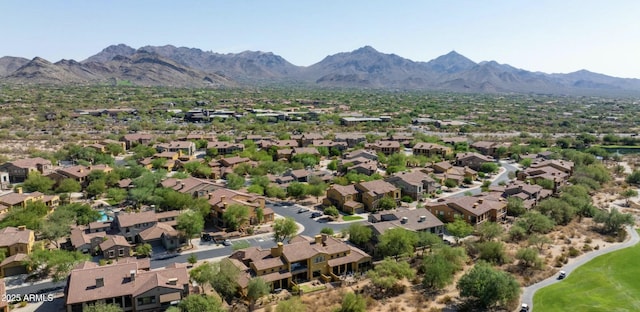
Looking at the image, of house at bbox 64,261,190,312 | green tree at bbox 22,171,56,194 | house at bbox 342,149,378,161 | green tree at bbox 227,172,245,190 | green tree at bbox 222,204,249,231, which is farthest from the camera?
house at bbox 342,149,378,161

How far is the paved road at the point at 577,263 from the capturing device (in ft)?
136

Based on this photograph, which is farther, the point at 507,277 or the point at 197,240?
the point at 197,240

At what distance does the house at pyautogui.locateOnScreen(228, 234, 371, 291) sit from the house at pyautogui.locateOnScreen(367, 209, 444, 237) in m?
5.59

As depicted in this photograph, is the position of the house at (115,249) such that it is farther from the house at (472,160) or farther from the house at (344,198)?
the house at (472,160)

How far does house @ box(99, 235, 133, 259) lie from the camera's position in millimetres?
47312

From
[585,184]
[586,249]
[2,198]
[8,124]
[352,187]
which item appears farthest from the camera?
[8,124]

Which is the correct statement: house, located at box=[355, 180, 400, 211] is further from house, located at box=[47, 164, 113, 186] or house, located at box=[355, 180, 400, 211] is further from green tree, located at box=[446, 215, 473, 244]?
house, located at box=[47, 164, 113, 186]

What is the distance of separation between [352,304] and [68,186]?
181 ft

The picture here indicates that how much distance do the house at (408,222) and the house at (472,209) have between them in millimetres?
6360

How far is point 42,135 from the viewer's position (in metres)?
127

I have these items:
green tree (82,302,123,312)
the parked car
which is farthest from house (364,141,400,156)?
green tree (82,302,123,312)

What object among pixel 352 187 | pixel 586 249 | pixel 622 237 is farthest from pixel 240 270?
pixel 622 237

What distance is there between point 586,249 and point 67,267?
57214 millimetres

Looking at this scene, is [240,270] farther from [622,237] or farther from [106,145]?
[106,145]
